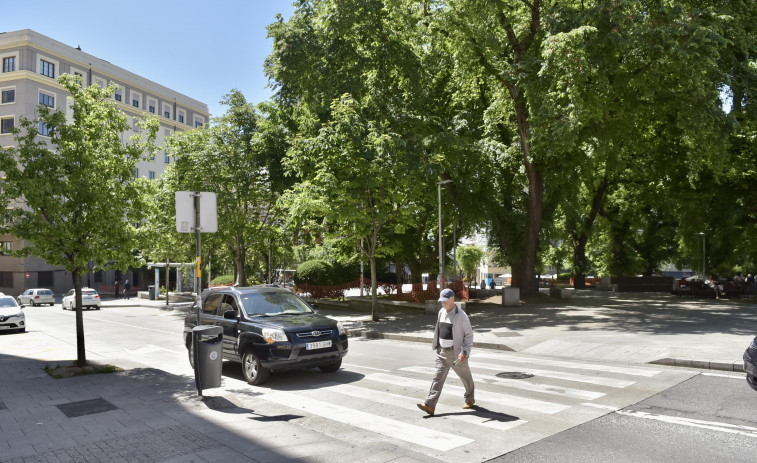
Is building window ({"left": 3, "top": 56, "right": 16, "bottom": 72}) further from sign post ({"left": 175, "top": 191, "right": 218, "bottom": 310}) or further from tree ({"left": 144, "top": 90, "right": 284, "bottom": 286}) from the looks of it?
sign post ({"left": 175, "top": 191, "right": 218, "bottom": 310})

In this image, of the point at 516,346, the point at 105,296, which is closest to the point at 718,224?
the point at 516,346

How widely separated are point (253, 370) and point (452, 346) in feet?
13.7

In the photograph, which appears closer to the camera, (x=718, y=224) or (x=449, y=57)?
(x=449, y=57)

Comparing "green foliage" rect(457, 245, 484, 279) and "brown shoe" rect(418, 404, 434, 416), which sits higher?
"green foliage" rect(457, 245, 484, 279)

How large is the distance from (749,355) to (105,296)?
55.3 m

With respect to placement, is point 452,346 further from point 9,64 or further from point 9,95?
point 9,64

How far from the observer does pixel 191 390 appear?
361 inches

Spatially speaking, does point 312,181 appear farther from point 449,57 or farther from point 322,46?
point 449,57

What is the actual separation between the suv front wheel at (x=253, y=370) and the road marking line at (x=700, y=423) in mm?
5765

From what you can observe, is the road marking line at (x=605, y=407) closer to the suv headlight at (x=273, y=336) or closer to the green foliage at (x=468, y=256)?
the suv headlight at (x=273, y=336)

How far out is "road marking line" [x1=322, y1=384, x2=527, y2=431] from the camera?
22.3 feet

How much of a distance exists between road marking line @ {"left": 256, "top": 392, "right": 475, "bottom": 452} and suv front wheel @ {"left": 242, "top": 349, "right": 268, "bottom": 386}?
815 mm

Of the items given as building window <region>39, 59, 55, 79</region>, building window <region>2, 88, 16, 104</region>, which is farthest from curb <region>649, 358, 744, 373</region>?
building window <region>39, 59, 55, 79</region>

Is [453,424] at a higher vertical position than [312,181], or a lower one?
lower
